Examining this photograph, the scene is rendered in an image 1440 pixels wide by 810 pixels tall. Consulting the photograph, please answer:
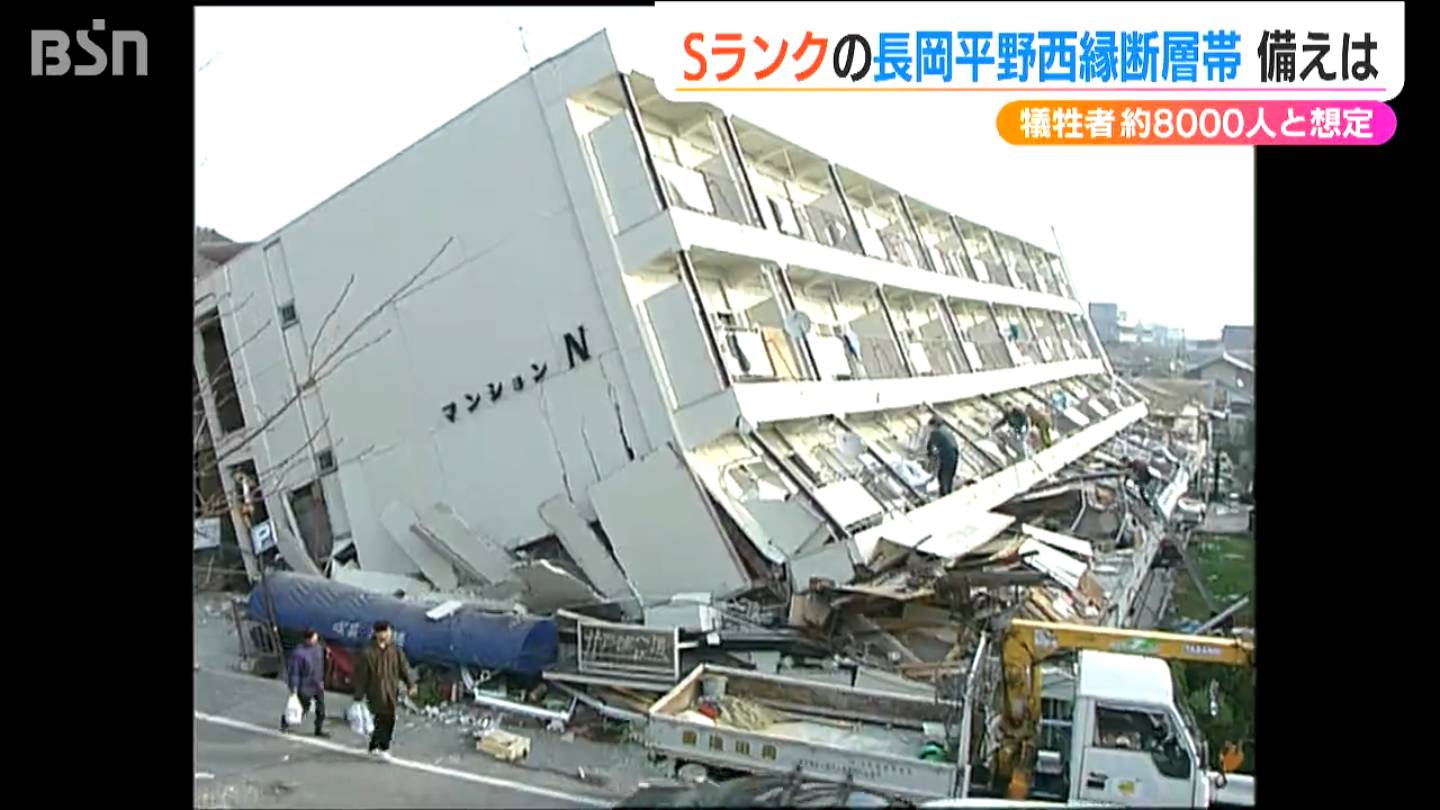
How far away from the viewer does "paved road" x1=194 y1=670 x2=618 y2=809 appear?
638 cm

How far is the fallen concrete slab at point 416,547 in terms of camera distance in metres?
10.1

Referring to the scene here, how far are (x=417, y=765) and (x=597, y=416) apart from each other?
3.60m

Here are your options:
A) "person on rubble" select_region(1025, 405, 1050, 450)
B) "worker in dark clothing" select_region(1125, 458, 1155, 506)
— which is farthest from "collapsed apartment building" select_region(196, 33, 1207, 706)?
"person on rubble" select_region(1025, 405, 1050, 450)

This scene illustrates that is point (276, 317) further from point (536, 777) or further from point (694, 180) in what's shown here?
point (536, 777)

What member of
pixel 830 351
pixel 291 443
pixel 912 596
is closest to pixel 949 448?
pixel 830 351

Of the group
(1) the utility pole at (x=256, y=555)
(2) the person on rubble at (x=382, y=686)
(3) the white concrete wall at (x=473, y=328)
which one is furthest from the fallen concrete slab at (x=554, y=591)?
(1) the utility pole at (x=256, y=555)

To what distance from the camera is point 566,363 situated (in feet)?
31.7

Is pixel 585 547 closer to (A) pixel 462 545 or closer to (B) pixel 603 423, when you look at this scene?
(B) pixel 603 423

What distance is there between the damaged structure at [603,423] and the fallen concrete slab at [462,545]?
29 millimetres

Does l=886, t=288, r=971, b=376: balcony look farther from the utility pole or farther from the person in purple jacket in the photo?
the person in purple jacket

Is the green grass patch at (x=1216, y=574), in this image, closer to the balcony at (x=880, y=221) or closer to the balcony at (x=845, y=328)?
the balcony at (x=845, y=328)

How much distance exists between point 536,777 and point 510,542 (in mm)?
3345

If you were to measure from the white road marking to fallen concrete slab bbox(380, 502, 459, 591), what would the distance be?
270 cm

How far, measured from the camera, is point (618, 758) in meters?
7.32
